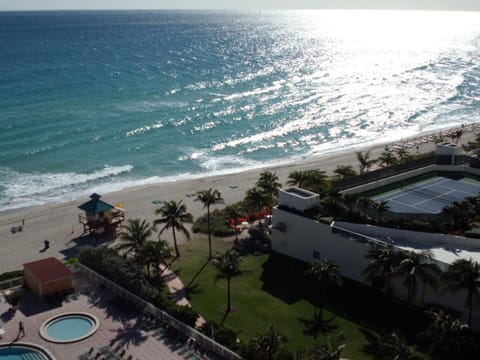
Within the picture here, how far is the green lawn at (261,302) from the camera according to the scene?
1230 inches

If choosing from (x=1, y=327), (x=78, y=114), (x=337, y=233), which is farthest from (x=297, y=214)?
(x=78, y=114)

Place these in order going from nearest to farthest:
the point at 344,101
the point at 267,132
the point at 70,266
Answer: the point at 70,266 < the point at 267,132 < the point at 344,101

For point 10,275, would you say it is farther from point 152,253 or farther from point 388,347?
point 388,347

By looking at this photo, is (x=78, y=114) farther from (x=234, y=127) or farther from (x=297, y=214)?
(x=297, y=214)

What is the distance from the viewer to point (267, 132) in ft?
279

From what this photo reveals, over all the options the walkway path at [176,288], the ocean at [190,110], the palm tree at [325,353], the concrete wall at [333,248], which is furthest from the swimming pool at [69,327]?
the ocean at [190,110]

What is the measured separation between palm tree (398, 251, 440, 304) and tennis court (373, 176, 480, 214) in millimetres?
8076

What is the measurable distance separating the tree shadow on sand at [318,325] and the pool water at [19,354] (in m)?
14.3

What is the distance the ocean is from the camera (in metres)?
69.1

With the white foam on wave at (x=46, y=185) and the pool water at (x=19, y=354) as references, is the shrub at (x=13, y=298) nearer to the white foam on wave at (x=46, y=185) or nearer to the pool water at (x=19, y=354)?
the pool water at (x=19, y=354)

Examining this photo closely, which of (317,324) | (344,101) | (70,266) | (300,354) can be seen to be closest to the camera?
(300,354)

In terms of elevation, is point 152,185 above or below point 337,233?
below

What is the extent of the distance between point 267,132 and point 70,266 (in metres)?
51.1

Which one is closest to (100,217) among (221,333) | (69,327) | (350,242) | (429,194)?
(69,327)
